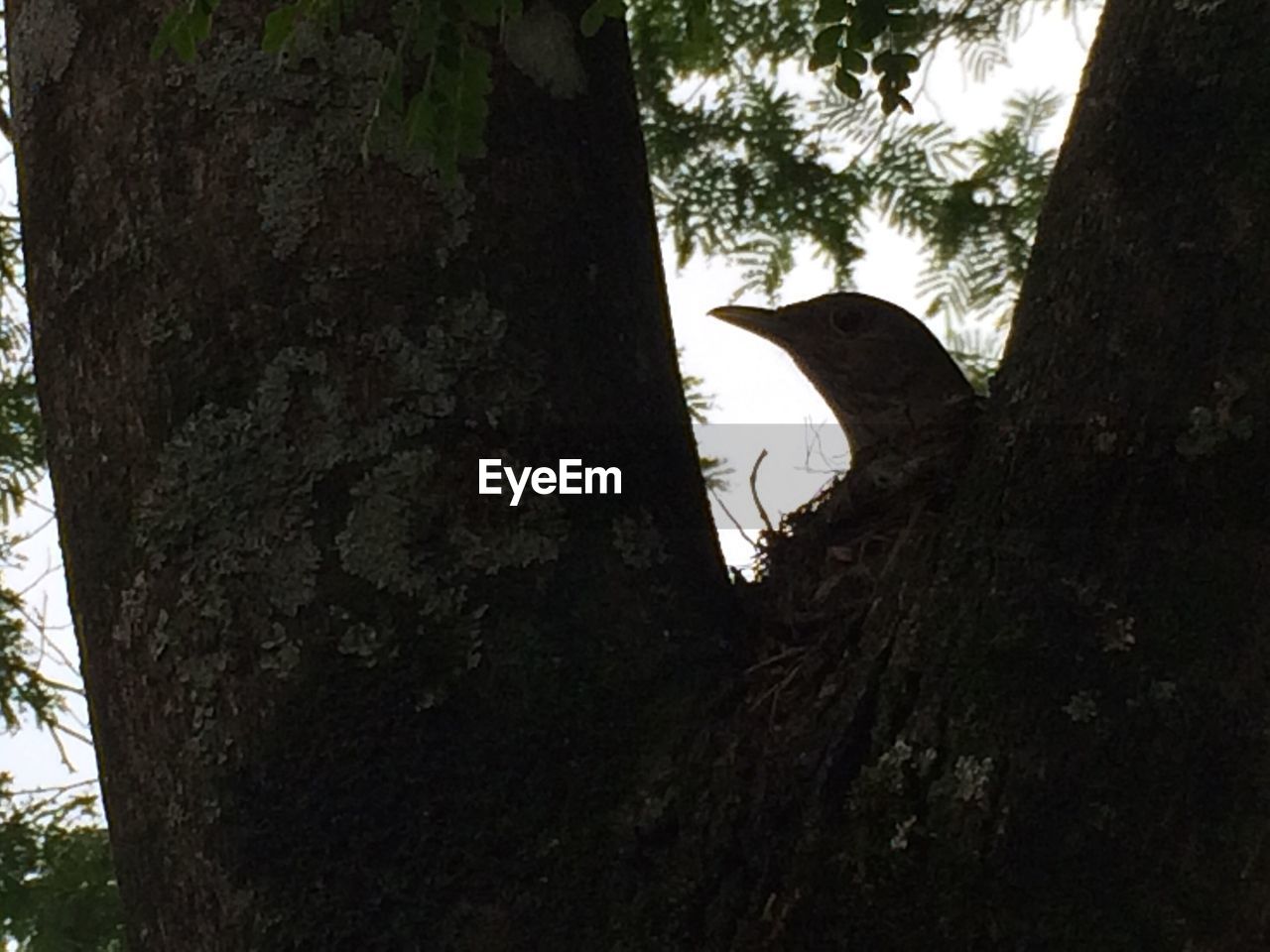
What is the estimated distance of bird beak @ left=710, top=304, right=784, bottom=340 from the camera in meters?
4.02

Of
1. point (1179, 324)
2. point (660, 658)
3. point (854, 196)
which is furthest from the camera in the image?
point (854, 196)

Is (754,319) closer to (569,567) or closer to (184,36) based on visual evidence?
(569,567)

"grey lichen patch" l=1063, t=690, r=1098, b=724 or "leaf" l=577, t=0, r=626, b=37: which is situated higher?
"leaf" l=577, t=0, r=626, b=37

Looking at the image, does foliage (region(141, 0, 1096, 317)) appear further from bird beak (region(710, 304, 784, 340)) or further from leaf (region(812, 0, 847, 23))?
leaf (region(812, 0, 847, 23))

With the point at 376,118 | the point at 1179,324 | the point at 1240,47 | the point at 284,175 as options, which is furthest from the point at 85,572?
the point at 1240,47

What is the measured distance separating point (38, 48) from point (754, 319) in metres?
2.05

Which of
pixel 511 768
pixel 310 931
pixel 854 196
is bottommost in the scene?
pixel 310 931

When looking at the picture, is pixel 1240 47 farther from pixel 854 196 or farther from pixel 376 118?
pixel 854 196

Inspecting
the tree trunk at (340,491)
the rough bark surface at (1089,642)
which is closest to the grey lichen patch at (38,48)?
the tree trunk at (340,491)

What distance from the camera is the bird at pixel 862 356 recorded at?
153 inches

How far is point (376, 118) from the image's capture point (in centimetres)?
180

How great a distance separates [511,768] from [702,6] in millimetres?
842

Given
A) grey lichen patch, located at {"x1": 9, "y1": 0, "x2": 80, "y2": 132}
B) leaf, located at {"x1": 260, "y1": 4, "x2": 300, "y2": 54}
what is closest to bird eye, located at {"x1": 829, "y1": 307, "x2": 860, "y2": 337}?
grey lichen patch, located at {"x1": 9, "y1": 0, "x2": 80, "y2": 132}

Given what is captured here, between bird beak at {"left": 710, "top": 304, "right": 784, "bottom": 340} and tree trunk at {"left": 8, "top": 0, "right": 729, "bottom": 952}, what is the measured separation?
1.76 metres
